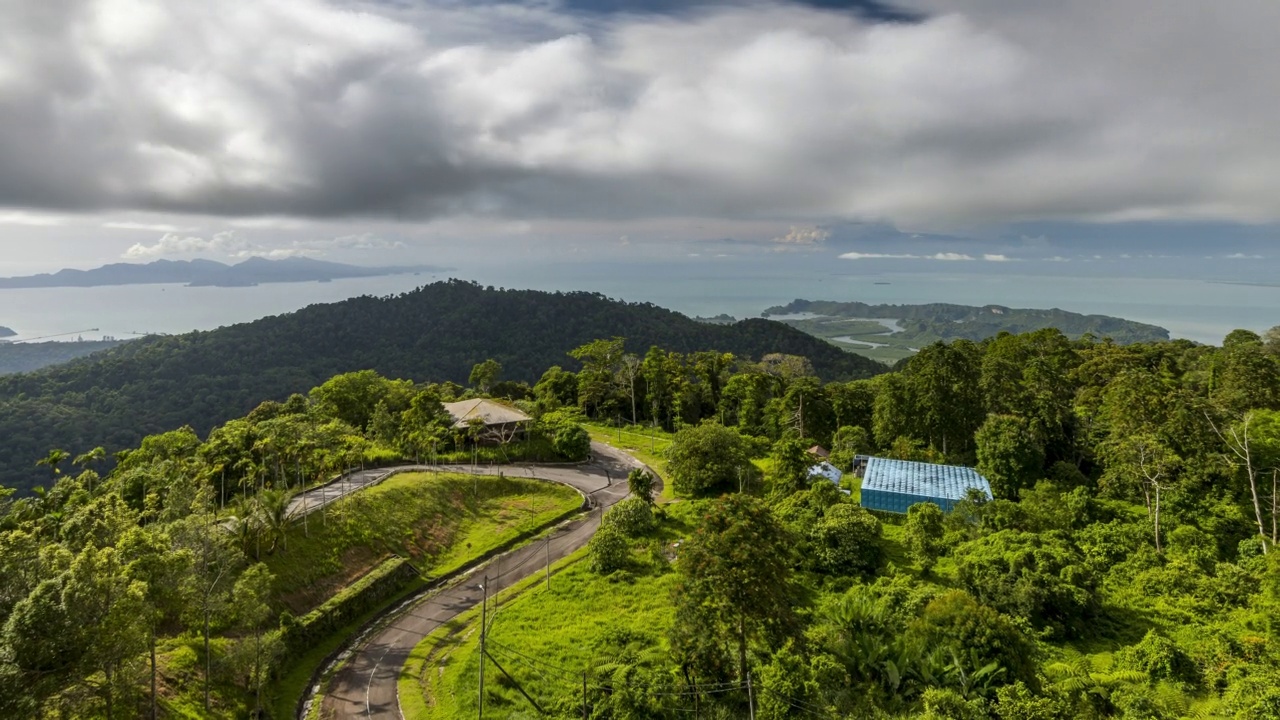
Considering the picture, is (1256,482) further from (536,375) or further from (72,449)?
(72,449)

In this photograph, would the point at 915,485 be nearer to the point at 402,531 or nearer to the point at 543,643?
the point at 543,643

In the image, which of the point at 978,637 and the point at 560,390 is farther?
the point at 560,390

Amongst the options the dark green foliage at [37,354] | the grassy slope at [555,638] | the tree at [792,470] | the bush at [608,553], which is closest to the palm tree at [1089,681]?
the grassy slope at [555,638]

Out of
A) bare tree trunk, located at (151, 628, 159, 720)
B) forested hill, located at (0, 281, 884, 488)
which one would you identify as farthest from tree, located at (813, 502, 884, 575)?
forested hill, located at (0, 281, 884, 488)

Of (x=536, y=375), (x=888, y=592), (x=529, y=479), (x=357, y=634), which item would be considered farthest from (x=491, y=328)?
(x=888, y=592)

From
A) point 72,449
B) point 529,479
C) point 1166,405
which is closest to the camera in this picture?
point 1166,405

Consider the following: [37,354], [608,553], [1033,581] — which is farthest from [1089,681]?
[37,354]

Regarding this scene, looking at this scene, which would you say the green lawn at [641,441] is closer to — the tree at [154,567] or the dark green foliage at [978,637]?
the dark green foliage at [978,637]
